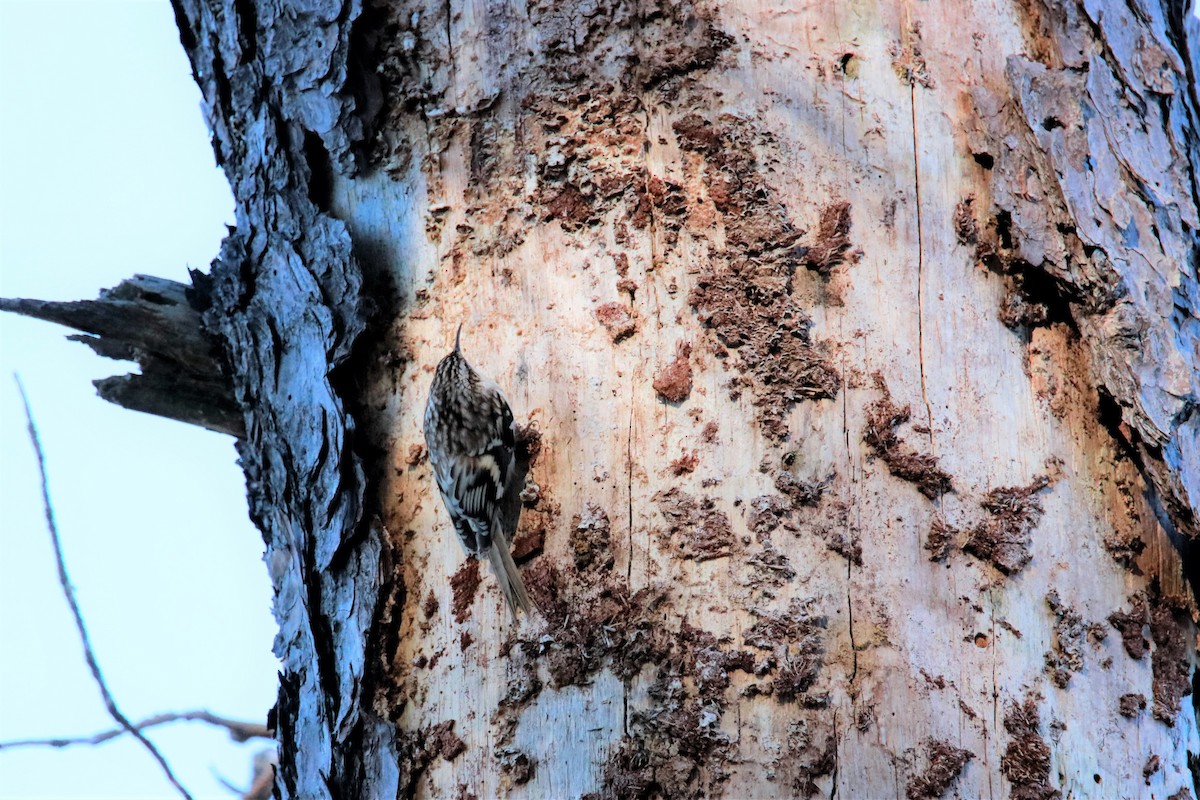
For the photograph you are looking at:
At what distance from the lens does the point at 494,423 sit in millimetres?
2230

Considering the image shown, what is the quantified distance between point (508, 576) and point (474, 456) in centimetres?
58

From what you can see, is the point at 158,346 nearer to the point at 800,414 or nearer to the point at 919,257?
the point at 800,414

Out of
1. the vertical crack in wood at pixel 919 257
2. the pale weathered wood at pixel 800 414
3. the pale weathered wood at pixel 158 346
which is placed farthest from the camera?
the pale weathered wood at pixel 158 346

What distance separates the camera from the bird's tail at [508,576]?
5.81 feet

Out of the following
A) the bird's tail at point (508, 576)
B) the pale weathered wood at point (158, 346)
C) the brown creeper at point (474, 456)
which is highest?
the pale weathered wood at point (158, 346)

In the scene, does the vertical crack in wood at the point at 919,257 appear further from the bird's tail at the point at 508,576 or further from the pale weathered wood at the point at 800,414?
the bird's tail at the point at 508,576

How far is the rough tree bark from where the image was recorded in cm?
161

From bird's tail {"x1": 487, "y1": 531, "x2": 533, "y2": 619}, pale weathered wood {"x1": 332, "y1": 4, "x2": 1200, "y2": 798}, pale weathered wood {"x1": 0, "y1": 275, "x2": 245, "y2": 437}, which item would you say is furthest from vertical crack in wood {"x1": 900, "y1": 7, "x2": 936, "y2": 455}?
pale weathered wood {"x1": 0, "y1": 275, "x2": 245, "y2": 437}

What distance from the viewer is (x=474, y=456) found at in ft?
7.68

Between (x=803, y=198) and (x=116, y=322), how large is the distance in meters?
1.42

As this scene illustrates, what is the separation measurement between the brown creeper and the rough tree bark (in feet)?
0.12

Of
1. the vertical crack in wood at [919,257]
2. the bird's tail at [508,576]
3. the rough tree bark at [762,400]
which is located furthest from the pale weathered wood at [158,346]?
the vertical crack in wood at [919,257]

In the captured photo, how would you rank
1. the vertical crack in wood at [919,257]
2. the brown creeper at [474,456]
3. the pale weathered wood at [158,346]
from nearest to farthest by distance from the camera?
the vertical crack in wood at [919,257] < the brown creeper at [474,456] < the pale weathered wood at [158,346]

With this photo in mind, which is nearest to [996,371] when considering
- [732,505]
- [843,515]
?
Result: [843,515]
